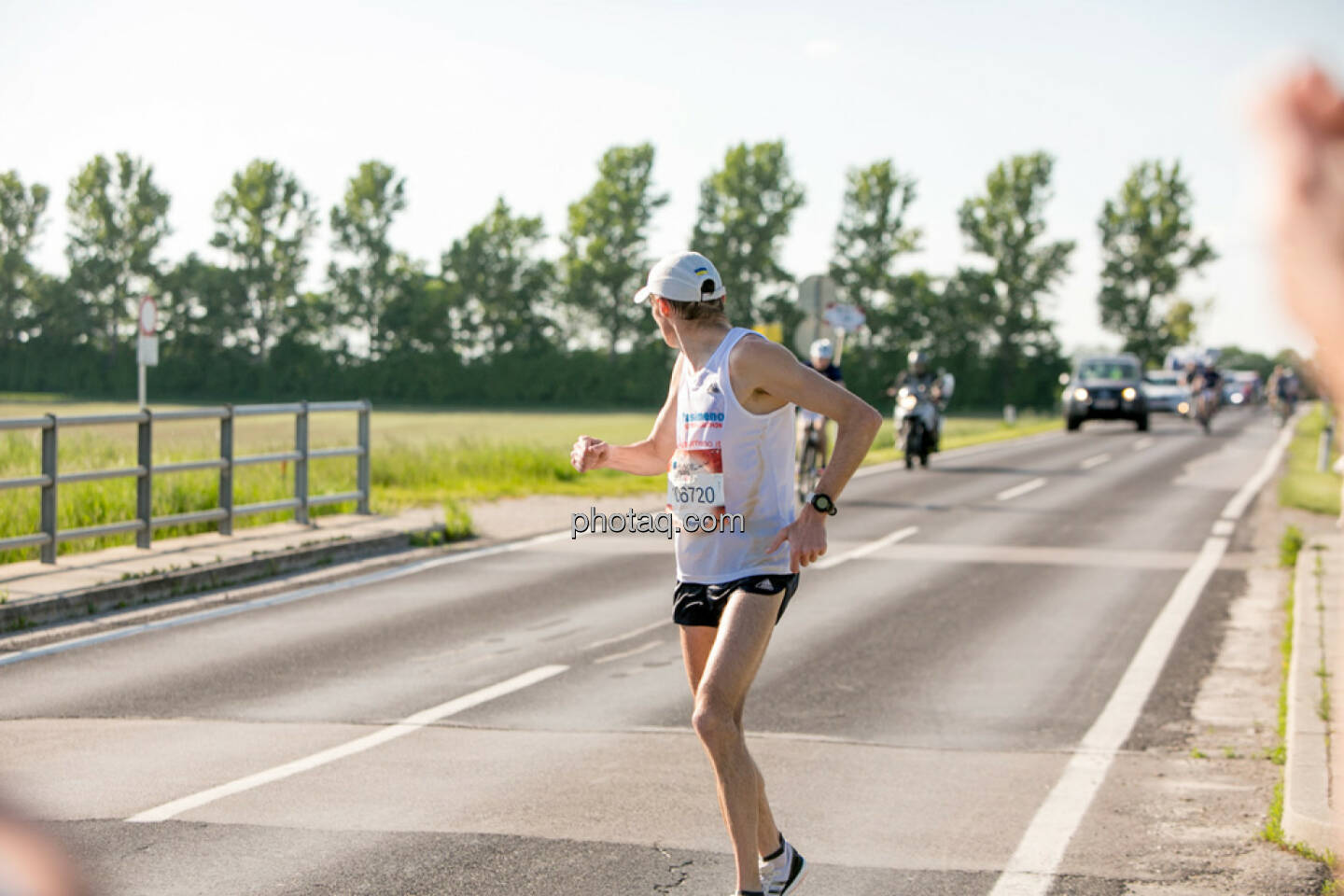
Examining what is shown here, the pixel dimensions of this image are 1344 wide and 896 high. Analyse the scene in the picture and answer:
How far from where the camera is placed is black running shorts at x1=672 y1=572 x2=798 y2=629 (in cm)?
469

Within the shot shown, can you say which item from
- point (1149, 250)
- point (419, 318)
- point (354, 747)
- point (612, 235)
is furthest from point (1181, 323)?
point (354, 747)

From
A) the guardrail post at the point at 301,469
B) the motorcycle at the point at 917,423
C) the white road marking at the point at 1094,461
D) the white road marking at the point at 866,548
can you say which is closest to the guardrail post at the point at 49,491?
the guardrail post at the point at 301,469

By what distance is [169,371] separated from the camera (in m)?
84.8

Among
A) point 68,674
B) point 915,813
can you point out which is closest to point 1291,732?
point 915,813

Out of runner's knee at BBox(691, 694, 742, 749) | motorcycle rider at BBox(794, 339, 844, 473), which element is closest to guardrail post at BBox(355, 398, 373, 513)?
motorcycle rider at BBox(794, 339, 844, 473)

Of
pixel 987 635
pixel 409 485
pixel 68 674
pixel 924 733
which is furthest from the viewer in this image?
pixel 409 485

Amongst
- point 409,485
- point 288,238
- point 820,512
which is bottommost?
point 409,485

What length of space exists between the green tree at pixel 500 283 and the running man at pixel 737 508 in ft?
268

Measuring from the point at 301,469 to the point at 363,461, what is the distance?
1.12 m

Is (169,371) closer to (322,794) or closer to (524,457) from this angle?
(524,457)

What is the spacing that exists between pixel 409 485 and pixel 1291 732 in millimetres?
15891

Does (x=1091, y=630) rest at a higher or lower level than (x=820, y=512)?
lower

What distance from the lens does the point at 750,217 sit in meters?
85.9

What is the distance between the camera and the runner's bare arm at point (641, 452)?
5.19m
